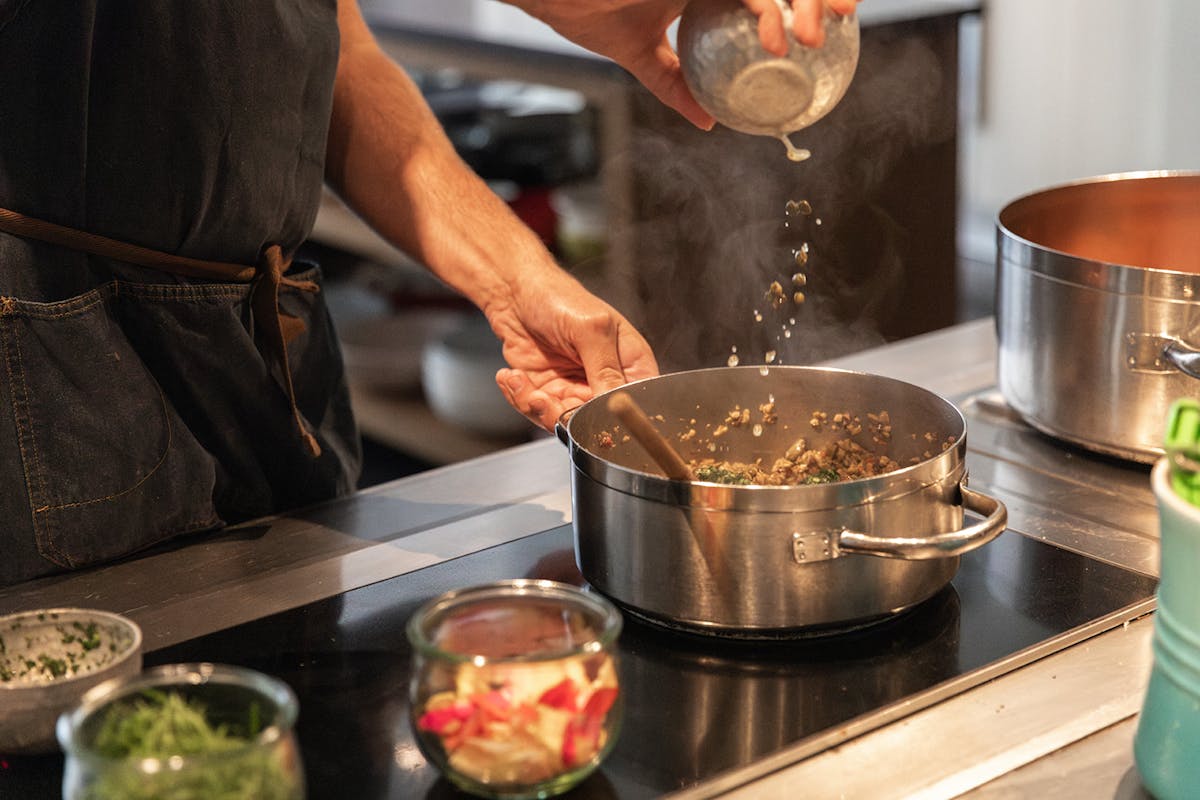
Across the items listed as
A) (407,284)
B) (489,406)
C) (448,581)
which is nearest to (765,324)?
(489,406)

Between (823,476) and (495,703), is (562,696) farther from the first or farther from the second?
(823,476)

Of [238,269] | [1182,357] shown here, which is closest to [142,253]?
[238,269]

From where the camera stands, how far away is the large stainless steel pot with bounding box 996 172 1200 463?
1211mm

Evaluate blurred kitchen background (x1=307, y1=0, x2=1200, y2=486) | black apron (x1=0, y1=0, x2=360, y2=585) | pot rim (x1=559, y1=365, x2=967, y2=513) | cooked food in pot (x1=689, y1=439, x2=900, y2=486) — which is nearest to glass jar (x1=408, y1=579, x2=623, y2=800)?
pot rim (x1=559, y1=365, x2=967, y2=513)

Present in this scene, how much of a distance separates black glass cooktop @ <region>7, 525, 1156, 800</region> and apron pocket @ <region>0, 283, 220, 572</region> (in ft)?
0.70

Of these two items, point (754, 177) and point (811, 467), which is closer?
point (811, 467)

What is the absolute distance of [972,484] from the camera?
129 centimetres

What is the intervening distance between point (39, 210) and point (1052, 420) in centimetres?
94

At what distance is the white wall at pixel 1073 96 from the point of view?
3045 mm

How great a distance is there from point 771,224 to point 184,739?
2.31 m

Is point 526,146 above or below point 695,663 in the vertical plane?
above

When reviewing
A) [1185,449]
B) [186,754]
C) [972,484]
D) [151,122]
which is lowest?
[972,484]

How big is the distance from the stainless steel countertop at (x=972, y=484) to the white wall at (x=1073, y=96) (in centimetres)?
168

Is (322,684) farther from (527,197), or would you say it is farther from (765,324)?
(527,197)
